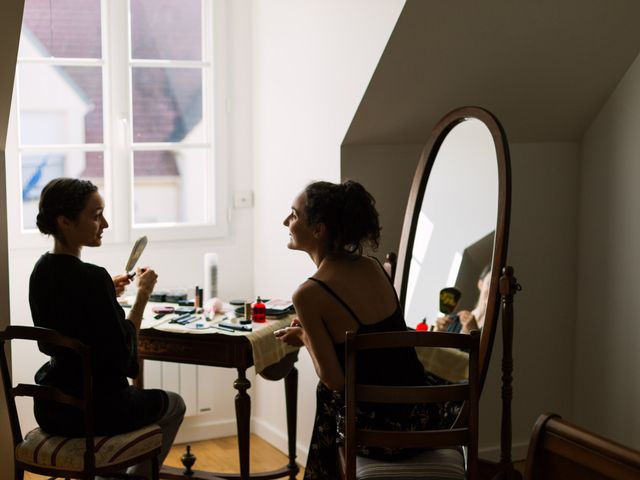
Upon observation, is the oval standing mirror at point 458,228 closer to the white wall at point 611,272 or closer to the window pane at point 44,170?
the white wall at point 611,272

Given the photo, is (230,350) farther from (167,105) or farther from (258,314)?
(167,105)

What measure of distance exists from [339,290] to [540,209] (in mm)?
1516

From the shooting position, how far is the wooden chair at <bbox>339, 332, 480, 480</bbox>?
2.29 m

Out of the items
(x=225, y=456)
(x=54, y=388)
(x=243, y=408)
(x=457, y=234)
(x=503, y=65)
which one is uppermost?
(x=503, y=65)

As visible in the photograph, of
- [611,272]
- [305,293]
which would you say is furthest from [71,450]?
[611,272]

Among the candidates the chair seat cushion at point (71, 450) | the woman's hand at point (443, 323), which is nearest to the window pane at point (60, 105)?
the chair seat cushion at point (71, 450)

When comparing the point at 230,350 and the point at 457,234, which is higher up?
the point at 457,234

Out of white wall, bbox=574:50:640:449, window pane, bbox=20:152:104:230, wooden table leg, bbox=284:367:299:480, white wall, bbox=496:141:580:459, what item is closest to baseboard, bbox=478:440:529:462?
white wall, bbox=496:141:580:459

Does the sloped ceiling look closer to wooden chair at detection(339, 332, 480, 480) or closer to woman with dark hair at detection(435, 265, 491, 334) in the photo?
woman with dark hair at detection(435, 265, 491, 334)

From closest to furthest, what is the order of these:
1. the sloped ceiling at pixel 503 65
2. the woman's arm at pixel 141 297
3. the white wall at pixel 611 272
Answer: the woman's arm at pixel 141 297 < the sloped ceiling at pixel 503 65 < the white wall at pixel 611 272

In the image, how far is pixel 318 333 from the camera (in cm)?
245

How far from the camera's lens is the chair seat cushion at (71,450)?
8.53ft

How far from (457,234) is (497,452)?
107 centimetres

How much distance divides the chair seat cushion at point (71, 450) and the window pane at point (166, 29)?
1.81 meters
